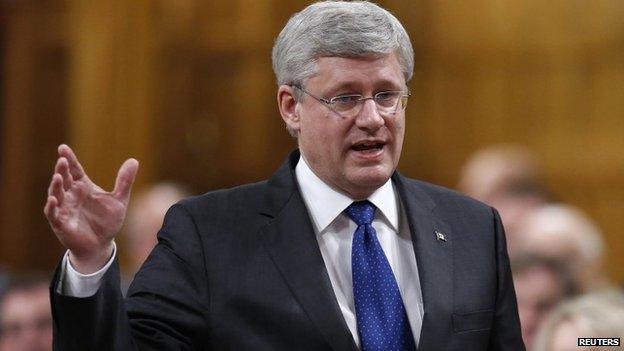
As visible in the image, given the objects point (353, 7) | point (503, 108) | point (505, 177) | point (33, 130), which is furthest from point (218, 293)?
point (33, 130)

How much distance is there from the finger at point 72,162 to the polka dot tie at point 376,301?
23.2 inches

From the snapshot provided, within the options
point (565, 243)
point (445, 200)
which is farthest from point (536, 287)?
point (445, 200)

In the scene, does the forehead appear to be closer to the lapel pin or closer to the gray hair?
the gray hair

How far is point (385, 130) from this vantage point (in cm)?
248

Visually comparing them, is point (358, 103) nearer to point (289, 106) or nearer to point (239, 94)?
point (289, 106)

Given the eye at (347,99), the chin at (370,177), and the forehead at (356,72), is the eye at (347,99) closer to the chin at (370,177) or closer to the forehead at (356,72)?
the forehead at (356,72)

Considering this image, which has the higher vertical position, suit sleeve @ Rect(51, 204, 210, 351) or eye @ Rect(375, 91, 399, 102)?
eye @ Rect(375, 91, 399, 102)

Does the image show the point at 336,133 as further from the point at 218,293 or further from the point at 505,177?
the point at 505,177

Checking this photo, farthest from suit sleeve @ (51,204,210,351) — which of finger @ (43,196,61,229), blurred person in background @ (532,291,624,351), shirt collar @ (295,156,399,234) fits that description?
blurred person in background @ (532,291,624,351)

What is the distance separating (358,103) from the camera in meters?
2.47

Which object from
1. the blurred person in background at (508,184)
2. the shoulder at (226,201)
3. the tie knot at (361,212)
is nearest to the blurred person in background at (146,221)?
the blurred person in background at (508,184)

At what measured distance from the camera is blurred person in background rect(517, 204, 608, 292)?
4.29 m

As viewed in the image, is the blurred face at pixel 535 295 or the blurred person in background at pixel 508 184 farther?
the blurred person in background at pixel 508 184

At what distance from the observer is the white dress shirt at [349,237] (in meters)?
2.46
